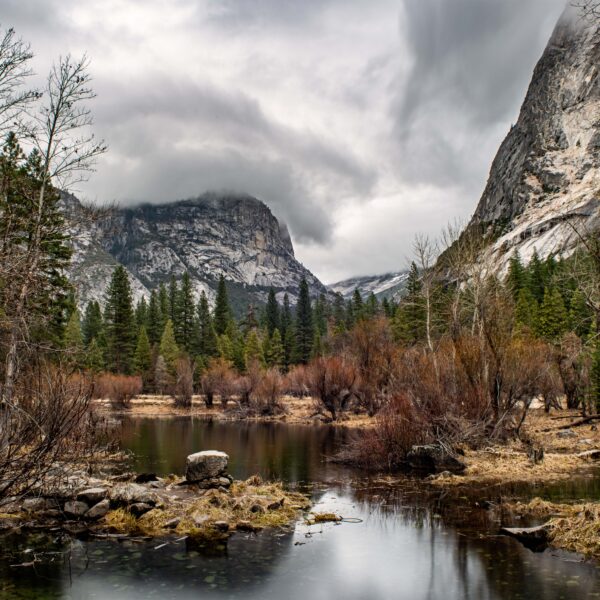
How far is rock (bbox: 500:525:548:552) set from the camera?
11.7 metres

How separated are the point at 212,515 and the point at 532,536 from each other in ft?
24.7

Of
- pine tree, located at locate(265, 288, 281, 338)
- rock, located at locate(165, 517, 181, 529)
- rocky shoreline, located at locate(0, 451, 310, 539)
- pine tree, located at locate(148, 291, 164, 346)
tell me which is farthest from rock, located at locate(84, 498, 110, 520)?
pine tree, located at locate(265, 288, 281, 338)

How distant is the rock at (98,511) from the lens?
13.9 m

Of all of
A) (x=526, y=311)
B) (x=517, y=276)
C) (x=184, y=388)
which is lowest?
(x=184, y=388)

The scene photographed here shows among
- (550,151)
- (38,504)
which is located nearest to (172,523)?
(38,504)

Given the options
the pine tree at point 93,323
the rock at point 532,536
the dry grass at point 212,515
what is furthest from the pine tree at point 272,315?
the rock at point 532,536

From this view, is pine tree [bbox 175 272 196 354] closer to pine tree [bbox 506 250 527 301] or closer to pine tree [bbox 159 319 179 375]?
pine tree [bbox 159 319 179 375]

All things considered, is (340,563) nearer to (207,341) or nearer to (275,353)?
(207,341)

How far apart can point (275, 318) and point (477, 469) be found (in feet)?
303

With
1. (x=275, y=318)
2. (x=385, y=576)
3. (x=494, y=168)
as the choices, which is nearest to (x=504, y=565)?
(x=385, y=576)

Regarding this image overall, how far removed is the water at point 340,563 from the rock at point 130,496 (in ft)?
5.64

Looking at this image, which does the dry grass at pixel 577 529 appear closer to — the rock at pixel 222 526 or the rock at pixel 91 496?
the rock at pixel 222 526

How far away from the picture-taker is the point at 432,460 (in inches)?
816

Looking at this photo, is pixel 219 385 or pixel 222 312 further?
pixel 222 312
